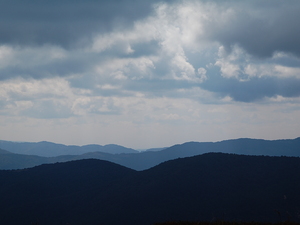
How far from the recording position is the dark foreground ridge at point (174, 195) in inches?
5177

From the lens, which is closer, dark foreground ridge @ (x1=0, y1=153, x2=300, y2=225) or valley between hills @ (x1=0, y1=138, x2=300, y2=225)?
valley between hills @ (x1=0, y1=138, x2=300, y2=225)

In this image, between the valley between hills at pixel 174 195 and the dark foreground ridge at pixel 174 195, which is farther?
the dark foreground ridge at pixel 174 195

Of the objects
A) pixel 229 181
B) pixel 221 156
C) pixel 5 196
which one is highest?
pixel 221 156

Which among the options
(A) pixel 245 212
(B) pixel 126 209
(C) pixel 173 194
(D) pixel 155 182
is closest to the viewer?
(A) pixel 245 212

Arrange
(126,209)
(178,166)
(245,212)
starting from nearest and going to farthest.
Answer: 1. (245,212)
2. (126,209)
3. (178,166)

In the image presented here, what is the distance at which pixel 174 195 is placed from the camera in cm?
15375

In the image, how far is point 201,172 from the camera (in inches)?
6870

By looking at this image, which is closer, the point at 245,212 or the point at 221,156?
the point at 245,212

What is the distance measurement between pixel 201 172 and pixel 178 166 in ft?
57.8

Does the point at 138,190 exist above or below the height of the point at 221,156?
below

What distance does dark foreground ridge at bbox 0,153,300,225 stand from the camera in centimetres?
13150

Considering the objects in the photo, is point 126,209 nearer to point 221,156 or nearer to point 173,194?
point 173,194

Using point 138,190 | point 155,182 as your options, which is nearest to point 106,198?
point 138,190

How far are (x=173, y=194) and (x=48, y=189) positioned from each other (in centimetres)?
8479
